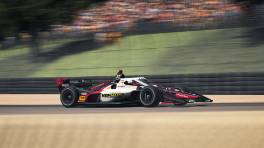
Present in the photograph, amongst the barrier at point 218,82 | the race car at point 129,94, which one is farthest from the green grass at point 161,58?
the race car at point 129,94

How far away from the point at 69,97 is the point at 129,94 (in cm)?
210

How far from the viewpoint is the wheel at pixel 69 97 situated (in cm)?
1555

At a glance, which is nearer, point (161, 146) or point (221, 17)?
point (161, 146)

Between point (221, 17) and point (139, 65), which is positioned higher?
point (221, 17)

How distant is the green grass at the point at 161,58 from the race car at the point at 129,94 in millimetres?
5363

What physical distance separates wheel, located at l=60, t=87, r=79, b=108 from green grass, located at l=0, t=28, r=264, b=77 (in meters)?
5.84

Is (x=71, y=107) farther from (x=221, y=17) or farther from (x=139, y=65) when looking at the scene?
(x=221, y=17)

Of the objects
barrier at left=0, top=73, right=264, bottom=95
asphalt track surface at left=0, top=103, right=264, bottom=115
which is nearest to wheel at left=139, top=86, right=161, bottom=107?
asphalt track surface at left=0, top=103, right=264, bottom=115

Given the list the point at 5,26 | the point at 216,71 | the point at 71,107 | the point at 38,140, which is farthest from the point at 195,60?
the point at 38,140

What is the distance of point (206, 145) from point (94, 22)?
23666 millimetres

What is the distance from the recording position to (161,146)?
468cm

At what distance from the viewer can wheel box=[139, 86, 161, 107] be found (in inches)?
549

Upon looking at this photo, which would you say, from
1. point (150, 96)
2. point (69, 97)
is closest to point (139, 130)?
point (150, 96)

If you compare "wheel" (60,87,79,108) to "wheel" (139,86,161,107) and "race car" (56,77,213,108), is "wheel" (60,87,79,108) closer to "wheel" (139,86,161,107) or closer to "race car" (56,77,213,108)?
"race car" (56,77,213,108)
